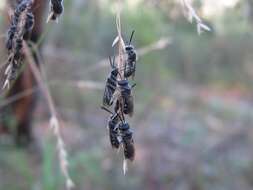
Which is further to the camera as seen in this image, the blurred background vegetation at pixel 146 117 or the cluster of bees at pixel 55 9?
the blurred background vegetation at pixel 146 117

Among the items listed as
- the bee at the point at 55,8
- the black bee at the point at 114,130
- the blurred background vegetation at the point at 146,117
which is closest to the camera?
the bee at the point at 55,8

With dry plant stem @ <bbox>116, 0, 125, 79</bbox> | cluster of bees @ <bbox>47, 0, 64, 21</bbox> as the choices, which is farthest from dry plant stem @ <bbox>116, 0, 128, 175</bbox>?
cluster of bees @ <bbox>47, 0, 64, 21</bbox>

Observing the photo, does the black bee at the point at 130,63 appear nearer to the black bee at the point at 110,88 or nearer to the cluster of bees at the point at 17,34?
the black bee at the point at 110,88

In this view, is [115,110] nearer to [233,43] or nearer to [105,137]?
[105,137]

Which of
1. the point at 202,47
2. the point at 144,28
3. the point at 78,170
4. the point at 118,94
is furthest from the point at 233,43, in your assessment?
the point at 118,94

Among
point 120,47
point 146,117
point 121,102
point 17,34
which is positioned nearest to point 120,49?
point 120,47

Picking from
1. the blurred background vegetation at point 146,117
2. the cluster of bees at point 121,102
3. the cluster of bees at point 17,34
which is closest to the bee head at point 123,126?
the cluster of bees at point 121,102

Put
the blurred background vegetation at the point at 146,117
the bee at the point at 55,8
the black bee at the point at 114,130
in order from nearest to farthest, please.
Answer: the bee at the point at 55,8 < the black bee at the point at 114,130 < the blurred background vegetation at the point at 146,117
